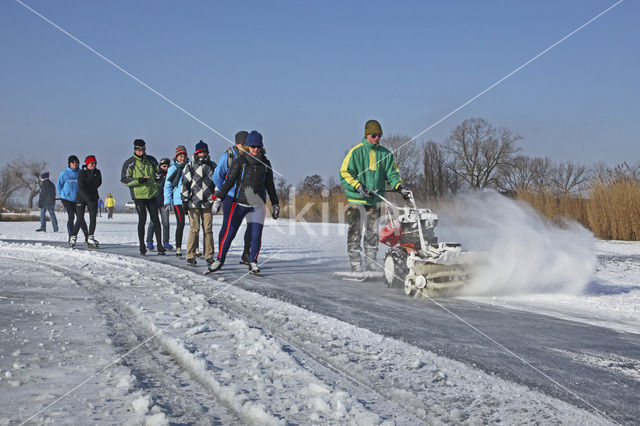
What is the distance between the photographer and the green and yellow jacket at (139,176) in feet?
36.9

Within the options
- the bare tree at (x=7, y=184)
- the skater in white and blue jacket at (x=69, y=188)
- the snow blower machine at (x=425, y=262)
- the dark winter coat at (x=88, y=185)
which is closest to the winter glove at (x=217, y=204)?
the snow blower machine at (x=425, y=262)

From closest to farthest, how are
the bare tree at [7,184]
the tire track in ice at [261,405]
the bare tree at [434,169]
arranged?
the tire track in ice at [261,405]
the bare tree at [434,169]
the bare tree at [7,184]

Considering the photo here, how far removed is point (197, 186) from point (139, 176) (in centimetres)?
252

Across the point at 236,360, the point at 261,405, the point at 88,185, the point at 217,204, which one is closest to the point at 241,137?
the point at 217,204

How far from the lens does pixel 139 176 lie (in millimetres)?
11289

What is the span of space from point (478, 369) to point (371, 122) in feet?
18.1

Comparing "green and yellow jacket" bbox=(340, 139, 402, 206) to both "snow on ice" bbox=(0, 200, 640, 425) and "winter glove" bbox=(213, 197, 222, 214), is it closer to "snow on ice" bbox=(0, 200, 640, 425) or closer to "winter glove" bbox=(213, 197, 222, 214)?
"winter glove" bbox=(213, 197, 222, 214)

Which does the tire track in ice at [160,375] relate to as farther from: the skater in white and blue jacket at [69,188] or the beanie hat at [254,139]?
the skater in white and blue jacket at [69,188]

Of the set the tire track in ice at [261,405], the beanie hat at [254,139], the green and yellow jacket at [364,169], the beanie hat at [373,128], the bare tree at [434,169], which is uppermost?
the bare tree at [434,169]

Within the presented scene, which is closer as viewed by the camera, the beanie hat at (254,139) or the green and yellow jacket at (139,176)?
the beanie hat at (254,139)

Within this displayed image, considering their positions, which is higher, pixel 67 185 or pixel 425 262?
pixel 67 185

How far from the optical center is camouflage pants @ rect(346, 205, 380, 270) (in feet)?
27.2

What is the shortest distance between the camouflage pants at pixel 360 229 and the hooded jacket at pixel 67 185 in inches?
309

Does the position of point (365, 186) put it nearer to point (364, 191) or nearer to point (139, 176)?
point (364, 191)
